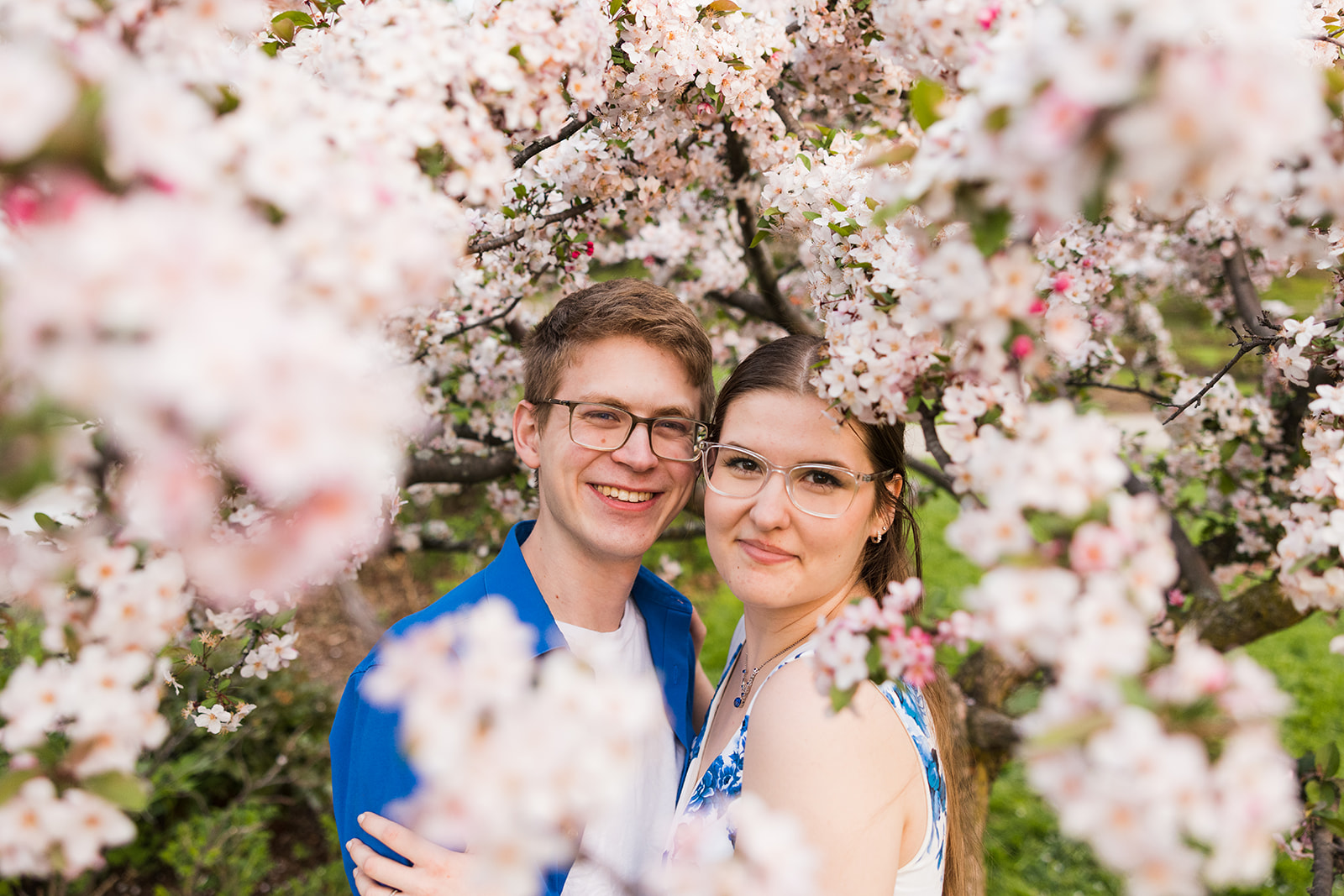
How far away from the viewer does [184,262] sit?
2.06 ft

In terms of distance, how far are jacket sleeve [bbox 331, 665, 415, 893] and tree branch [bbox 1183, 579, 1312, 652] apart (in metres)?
2.99

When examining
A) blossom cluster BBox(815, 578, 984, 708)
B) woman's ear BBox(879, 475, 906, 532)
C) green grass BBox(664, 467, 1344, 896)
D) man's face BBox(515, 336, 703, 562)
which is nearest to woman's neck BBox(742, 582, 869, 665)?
woman's ear BBox(879, 475, 906, 532)

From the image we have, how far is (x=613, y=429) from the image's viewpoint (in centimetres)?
243

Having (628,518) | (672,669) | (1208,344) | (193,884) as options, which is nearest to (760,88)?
(628,518)

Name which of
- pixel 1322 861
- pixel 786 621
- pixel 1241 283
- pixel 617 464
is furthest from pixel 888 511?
pixel 1241 283

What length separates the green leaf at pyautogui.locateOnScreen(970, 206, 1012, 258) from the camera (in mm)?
897

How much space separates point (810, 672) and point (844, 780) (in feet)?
0.76

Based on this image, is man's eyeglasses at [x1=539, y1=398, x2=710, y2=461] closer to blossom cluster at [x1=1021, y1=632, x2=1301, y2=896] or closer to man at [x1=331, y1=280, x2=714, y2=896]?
man at [x1=331, y1=280, x2=714, y2=896]

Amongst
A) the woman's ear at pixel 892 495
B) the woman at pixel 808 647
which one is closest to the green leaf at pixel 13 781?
the woman at pixel 808 647

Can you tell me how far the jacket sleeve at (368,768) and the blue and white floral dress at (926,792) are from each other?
0.74m

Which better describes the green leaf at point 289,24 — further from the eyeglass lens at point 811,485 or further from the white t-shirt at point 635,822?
the white t-shirt at point 635,822

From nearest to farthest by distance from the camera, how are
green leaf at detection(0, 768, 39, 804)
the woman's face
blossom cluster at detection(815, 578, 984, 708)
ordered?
green leaf at detection(0, 768, 39, 804), blossom cluster at detection(815, 578, 984, 708), the woman's face

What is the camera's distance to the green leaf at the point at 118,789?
0.89 meters

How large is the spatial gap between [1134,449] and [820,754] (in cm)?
372
